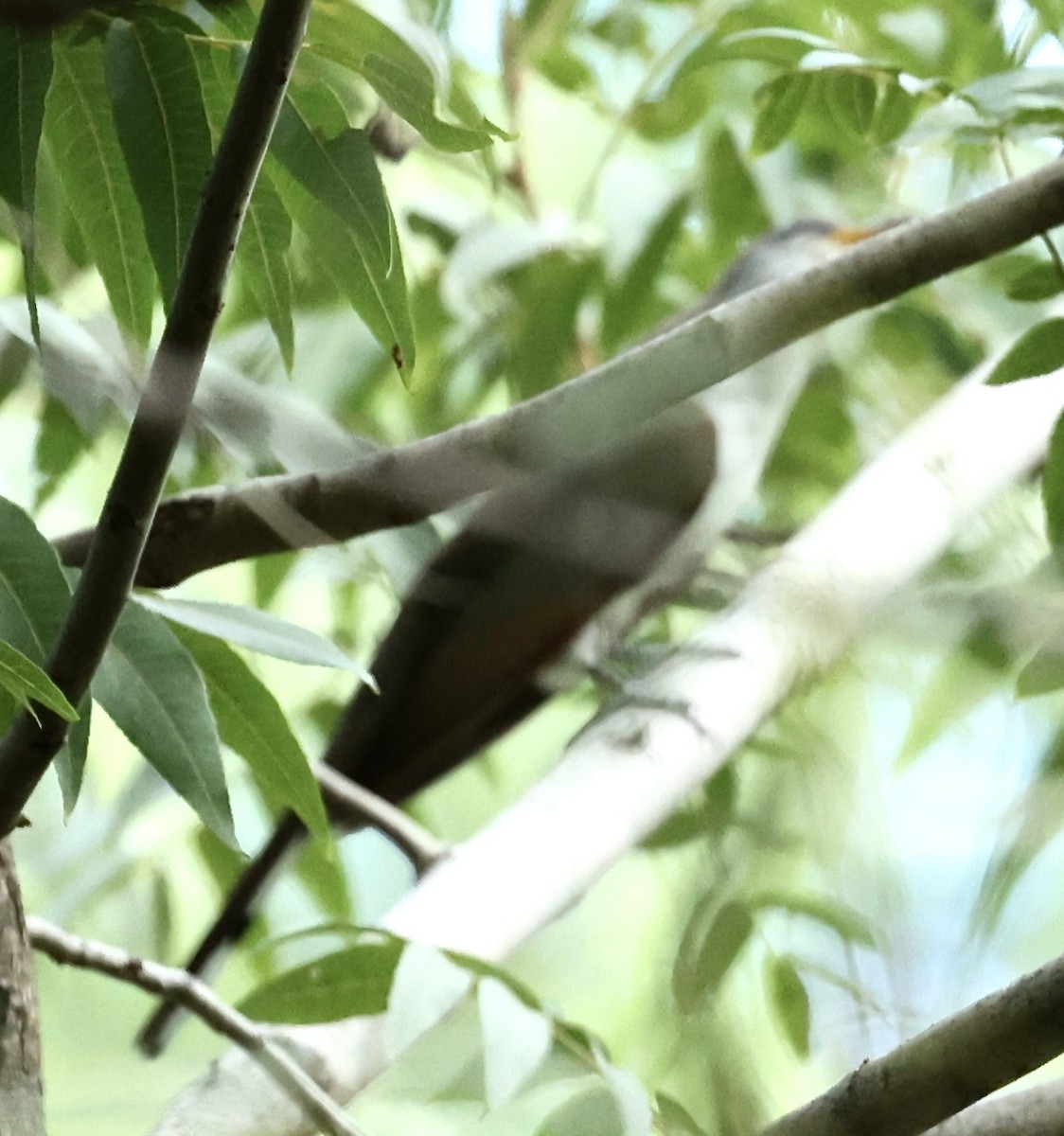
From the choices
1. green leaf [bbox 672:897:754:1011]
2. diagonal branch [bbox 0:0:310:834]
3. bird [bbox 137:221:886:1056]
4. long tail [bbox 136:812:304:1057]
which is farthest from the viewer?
bird [bbox 137:221:886:1056]

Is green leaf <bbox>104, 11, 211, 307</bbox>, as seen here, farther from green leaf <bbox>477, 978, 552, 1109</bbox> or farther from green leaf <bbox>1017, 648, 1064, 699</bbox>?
green leaf <bbox>1017, 648, 1064, 699</bbox>

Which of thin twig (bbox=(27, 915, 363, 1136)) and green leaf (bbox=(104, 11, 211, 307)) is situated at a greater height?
green leaf (bbox=(104, 11, 211, 307))

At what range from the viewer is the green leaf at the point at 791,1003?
71 centimetres

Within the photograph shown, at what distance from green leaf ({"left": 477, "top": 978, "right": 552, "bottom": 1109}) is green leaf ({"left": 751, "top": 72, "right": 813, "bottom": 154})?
0.47 meters

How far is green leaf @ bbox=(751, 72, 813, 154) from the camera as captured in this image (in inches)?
31.9

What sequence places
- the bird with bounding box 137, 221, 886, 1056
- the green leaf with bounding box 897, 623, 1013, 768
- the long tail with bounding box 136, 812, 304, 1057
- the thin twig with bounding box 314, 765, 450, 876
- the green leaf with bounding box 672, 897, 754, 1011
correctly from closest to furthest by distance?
the green leaf with bounding box 672, 897, 754, 1011
the green leaf with bounding box 897, 623, 1013, 768
the thin twig with bounding box 314, 765, 450, 876
the long tail with bounding box 136, 812, 304, 1057
the bird with bounding box 137, 221, 886, 1056

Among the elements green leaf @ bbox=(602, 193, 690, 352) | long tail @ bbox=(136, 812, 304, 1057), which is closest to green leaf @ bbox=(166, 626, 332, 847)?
long tail @ bbox=(136, 812, 304, 1057)

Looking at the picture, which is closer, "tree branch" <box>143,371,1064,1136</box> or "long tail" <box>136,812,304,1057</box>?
"tree branch" <box>143,371,1064,1136</box>

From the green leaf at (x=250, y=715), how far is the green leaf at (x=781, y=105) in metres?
0.42

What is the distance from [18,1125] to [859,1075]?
0.27 metres

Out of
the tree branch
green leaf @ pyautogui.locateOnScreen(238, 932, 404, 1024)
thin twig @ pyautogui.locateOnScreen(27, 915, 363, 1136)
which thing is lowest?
the tree branch

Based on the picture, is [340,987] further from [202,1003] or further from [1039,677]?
[1039,677]

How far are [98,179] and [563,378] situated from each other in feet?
2.19

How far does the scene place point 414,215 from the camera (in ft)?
4.09
